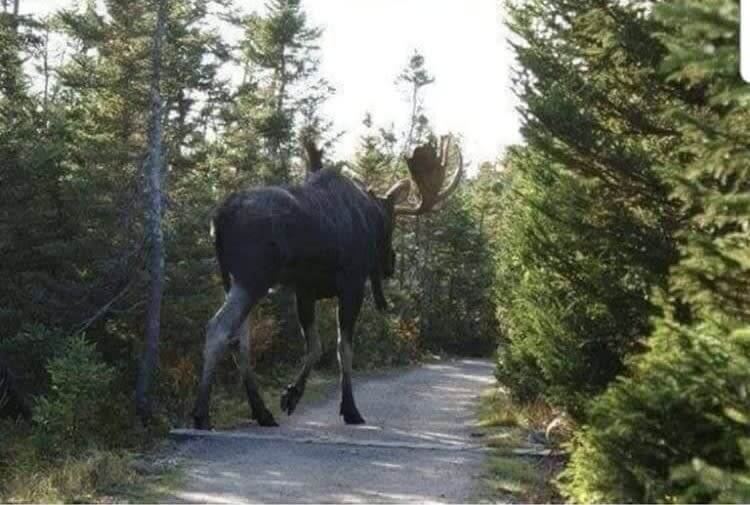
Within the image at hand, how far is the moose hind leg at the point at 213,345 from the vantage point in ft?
30.2

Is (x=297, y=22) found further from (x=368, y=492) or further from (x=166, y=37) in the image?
(x=368, y=492)

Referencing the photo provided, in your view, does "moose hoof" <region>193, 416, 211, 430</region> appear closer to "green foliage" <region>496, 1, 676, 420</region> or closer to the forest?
the forest

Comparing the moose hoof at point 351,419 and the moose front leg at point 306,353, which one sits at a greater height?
Answer: the moose front leg at point 306,353

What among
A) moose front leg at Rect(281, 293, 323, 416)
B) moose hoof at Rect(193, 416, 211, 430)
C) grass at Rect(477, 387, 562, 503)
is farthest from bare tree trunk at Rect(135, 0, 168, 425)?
grass at Rect(477, 387, 562, 503)

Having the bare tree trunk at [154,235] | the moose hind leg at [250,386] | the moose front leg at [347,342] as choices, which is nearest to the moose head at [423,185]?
the moose front leg at [347,342]

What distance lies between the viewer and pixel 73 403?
27.3ft

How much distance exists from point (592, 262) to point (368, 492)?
3.24 metres

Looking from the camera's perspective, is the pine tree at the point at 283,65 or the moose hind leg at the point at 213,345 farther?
the pine tree at the point at 283,65

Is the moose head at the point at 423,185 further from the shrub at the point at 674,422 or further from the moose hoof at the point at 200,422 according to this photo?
the shrub at the point at 674,422

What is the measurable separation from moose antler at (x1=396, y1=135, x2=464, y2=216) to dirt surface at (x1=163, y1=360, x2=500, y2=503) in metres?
3.30

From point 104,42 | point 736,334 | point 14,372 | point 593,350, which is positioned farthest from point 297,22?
point 736,334

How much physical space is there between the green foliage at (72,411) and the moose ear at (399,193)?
540 centimetres

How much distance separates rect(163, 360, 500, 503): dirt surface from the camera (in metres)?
6.71

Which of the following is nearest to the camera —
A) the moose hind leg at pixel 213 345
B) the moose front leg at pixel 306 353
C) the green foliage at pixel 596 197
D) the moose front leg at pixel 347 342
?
the green foliage at pixel 596 197
